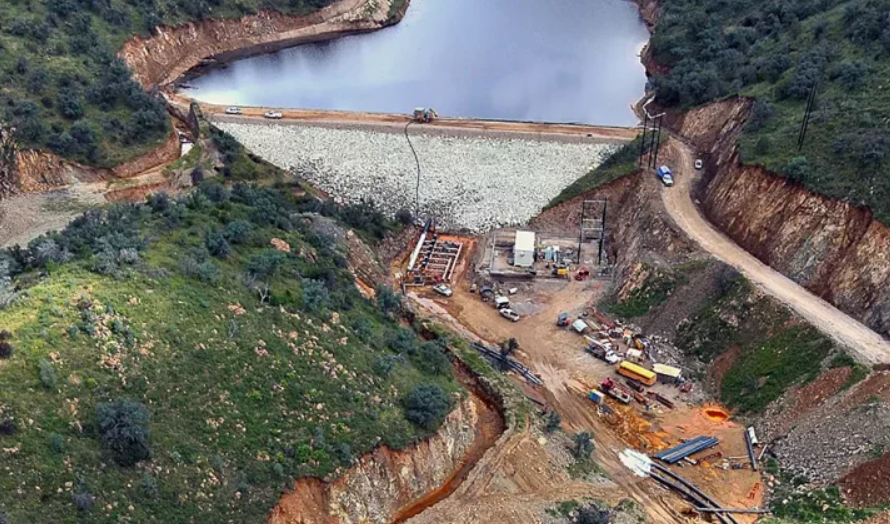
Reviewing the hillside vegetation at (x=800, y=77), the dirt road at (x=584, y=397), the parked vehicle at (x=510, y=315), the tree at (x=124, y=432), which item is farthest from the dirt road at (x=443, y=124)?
the tree at (x=124, y=432)

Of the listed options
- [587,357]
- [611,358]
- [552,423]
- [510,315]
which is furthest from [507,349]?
[552,423]

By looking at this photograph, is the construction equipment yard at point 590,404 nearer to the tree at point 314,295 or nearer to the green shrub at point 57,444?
the tree at point 314,295

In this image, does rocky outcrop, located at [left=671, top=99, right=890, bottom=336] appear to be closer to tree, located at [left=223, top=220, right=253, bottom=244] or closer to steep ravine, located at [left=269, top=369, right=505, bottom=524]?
steep ravine, located at [left=269, top=369, right=505, bottom=524]

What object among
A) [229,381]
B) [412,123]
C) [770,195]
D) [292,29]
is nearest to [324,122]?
[412,123]

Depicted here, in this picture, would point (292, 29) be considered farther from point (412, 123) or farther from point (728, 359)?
point (728, 359)

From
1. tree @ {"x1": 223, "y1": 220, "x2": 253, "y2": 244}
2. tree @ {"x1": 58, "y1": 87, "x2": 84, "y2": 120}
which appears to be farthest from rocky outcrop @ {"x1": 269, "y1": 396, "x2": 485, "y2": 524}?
tree @ {"x1": 58, "y1": 87, "x2": 84, "y2": 120}
